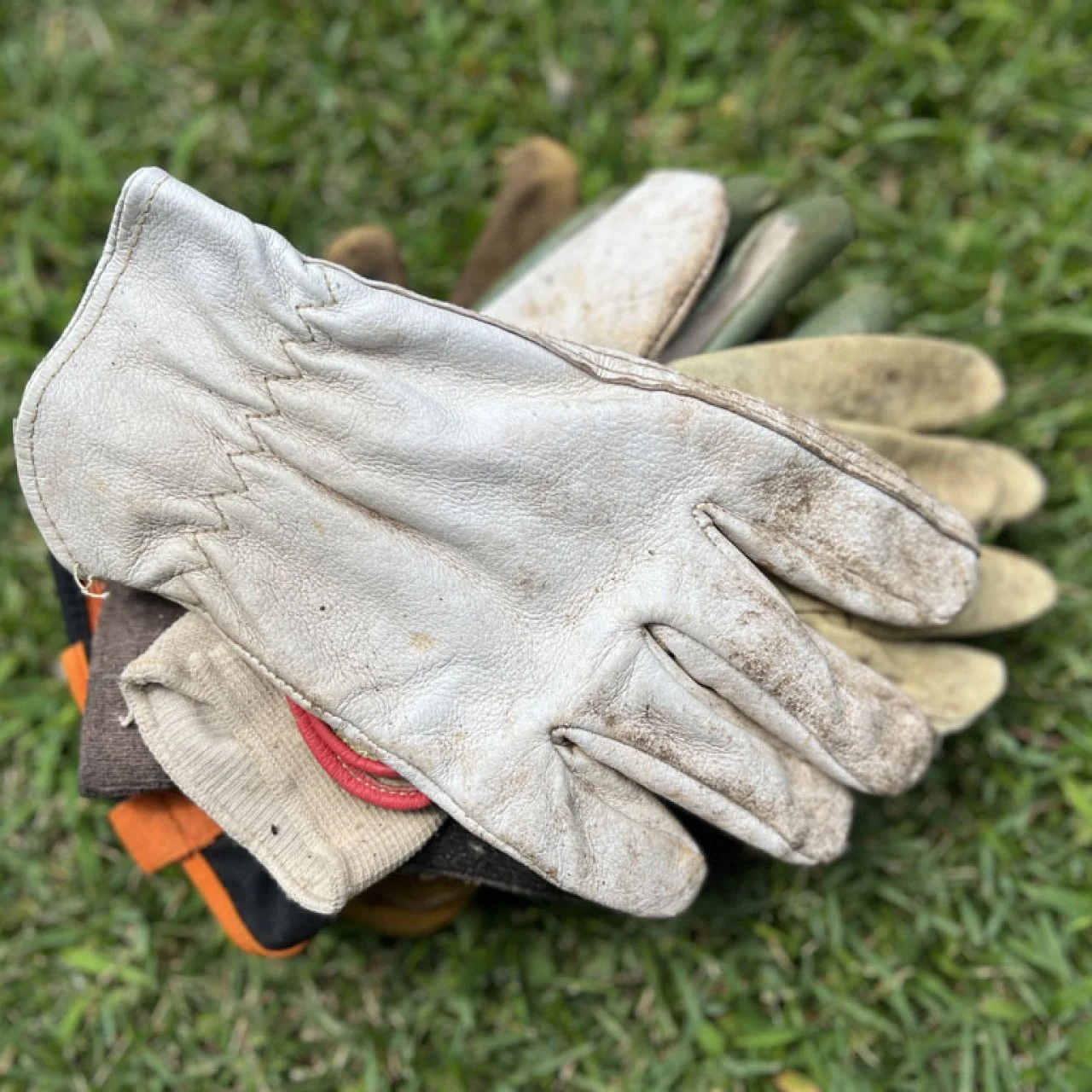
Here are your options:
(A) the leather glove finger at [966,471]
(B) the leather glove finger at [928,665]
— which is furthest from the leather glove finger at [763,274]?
(B) the leather glove finger at [928,665]

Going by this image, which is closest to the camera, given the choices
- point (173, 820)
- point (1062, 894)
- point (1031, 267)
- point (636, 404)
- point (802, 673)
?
point (636, 404)

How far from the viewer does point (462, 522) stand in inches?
48.2

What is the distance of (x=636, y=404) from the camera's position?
3.91ft

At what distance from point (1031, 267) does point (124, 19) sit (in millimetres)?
1994

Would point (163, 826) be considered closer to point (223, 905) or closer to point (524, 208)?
point (223, 905)

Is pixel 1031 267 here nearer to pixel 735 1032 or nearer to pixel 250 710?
pixel 735 1032

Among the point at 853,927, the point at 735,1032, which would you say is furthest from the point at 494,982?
the point at 853,927

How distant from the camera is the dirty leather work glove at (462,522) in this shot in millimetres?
1177

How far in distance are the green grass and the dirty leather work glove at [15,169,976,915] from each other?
2.13 feet

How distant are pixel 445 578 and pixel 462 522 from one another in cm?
8

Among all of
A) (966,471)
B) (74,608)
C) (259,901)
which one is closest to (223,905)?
(259,901)

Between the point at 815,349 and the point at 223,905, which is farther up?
the point at 815,349

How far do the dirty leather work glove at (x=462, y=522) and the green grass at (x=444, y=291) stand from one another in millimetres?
649

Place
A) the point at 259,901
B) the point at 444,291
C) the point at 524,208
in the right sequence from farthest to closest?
the point at 444,291, the point at 524,208, the point at 259,901
